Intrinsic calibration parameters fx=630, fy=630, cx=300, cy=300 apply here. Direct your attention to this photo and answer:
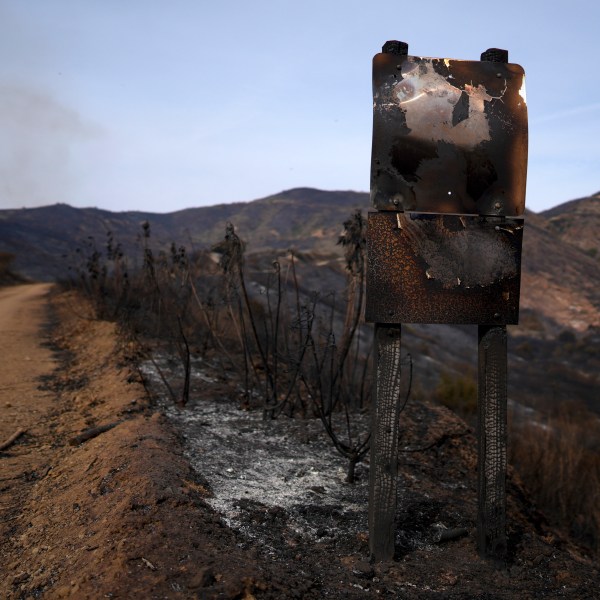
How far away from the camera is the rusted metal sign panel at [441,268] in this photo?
10.2 feet

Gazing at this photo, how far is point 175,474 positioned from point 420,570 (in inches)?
59.9

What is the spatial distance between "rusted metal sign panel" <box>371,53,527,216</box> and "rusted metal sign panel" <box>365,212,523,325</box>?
8cm

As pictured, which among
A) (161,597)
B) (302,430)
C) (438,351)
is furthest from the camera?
(438,351)

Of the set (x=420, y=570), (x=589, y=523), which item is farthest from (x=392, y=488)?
(x=589, y=523)

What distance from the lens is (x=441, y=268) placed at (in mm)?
3135

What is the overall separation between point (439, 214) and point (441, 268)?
0.27 meters

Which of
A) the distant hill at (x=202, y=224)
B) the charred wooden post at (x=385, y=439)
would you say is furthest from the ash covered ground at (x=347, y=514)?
the distant hill at (x=202, y=224)

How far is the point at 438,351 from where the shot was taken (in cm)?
2194

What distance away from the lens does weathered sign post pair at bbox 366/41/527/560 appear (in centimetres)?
310

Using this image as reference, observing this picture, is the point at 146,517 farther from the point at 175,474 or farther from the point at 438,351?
the point at 438,351

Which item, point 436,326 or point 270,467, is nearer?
point 270,467

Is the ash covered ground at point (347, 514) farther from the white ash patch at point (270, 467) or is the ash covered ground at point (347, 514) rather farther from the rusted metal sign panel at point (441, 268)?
the rusted metal sign panel at point (441, 268)

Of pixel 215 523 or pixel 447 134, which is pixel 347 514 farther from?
pixel 447 134

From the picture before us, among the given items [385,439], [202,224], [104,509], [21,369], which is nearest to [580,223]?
[202,224]
